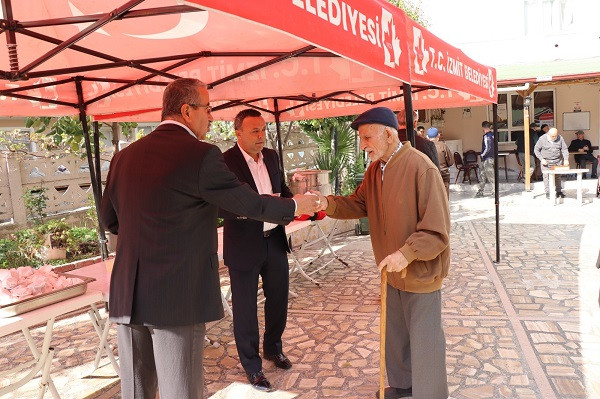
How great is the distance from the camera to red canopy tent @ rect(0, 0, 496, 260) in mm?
2307

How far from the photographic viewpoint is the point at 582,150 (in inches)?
605

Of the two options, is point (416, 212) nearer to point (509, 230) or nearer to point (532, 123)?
point (509, 230)

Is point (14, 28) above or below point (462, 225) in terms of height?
above

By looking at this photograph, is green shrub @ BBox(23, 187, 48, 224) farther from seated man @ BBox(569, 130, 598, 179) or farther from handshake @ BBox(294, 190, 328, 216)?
seated man @ BBox(569, 130, 598, 179)

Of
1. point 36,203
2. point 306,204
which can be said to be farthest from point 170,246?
point 36,203

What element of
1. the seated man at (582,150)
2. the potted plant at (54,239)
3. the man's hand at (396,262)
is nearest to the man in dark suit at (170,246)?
the man's hand at (396,262)

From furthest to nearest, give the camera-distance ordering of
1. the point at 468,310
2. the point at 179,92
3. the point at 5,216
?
the point at 5,216
the point at 468,310
the point at 179,92

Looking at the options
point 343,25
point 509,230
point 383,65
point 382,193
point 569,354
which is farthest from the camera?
point 509,230

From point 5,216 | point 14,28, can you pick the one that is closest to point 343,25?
point 14,28

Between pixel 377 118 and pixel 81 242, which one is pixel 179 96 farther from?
pixel 81 242

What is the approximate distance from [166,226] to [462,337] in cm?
325

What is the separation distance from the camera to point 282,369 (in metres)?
4.07

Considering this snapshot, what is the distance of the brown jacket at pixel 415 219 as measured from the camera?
9.05ft

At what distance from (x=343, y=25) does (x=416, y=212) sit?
45.1 inches
